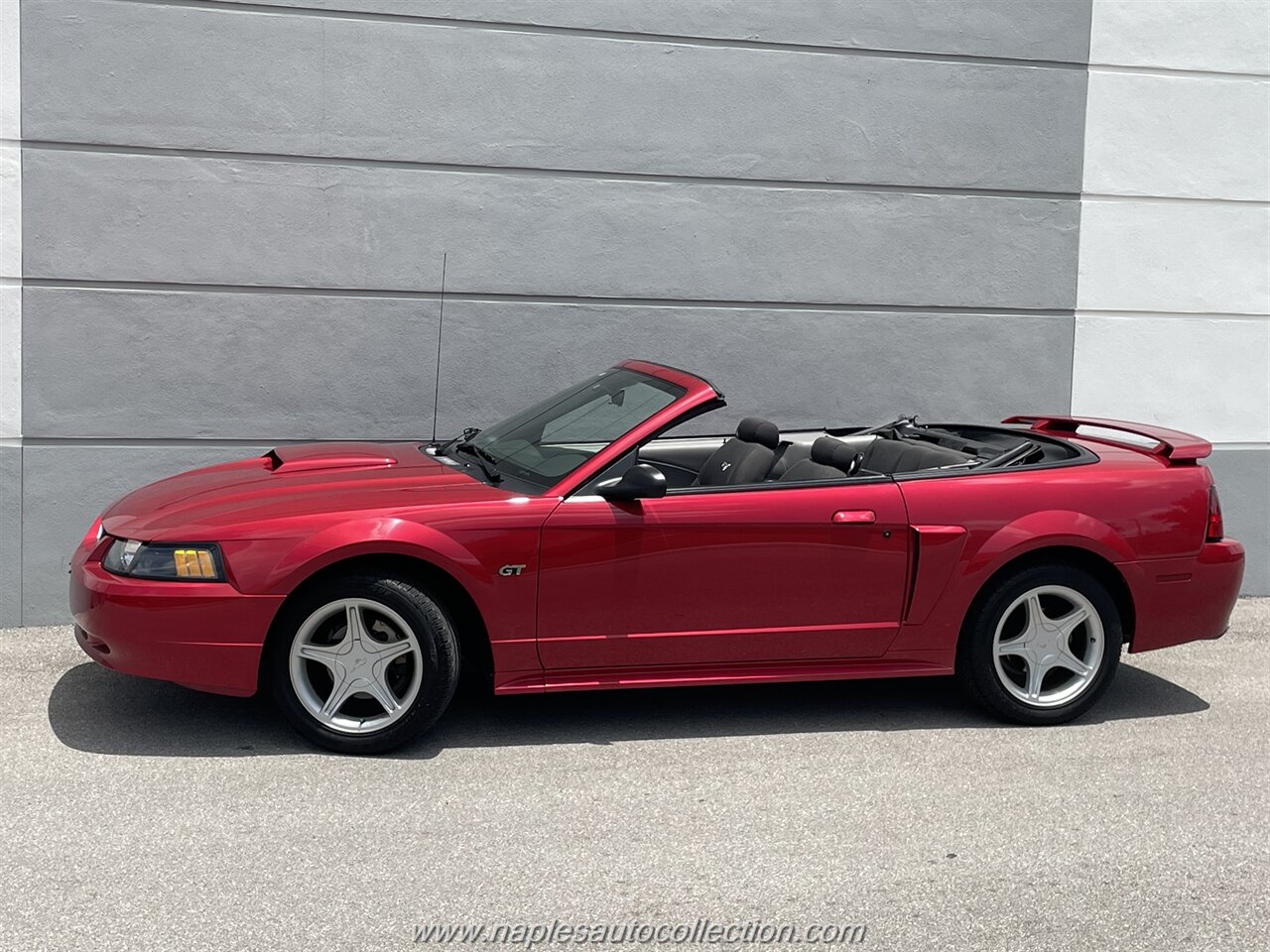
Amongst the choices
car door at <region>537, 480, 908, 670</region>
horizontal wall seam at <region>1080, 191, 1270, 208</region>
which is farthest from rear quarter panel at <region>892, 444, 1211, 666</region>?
horizontal wall seam at <region>1080, 191, 1270, 208</region>

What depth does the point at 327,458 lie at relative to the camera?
6.10 m

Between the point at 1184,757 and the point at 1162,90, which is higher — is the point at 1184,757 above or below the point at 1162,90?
below

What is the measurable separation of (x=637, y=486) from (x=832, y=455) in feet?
3.18

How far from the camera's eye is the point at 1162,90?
8.45 m

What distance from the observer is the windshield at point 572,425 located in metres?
5.66

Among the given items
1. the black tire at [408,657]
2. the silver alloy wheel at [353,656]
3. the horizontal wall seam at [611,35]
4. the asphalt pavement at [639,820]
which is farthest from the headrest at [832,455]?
the horizontal wall seam at [611,35]

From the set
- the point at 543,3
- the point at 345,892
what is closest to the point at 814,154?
the point at 543,3

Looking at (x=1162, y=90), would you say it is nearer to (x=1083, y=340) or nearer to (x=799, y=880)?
(x=1083, y=340)

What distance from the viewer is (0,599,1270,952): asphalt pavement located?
13.0 feet

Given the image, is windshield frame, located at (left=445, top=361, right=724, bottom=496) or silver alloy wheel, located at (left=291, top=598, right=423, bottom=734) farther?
Result: windshield frame, located at (left=445, top=361, right=724, bottom=496)

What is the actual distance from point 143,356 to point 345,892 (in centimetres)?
408

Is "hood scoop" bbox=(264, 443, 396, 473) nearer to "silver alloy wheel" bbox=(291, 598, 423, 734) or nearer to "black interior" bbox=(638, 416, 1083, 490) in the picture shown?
"silver alloy wheel" bbox=(291, 598, 423, 734)

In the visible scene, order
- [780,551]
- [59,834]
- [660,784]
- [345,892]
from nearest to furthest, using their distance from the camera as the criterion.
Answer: [345,892] → [59,834] → [660,784] → [780,551]

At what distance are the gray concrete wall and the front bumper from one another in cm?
234
